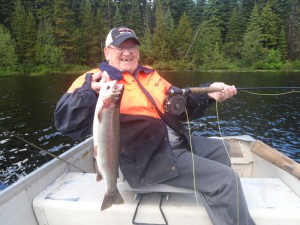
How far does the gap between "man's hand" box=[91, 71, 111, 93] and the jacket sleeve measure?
4 centimetres

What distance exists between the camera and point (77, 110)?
3266mm

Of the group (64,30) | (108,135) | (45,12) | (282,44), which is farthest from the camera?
(282,44)

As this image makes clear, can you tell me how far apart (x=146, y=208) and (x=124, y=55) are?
5.56ft

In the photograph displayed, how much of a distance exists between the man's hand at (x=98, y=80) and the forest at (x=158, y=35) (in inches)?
1829

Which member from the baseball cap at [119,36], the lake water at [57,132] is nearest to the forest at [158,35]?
the lake water at [57,132]

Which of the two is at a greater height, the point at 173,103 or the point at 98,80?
the point at 98,80

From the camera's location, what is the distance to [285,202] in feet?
12.0

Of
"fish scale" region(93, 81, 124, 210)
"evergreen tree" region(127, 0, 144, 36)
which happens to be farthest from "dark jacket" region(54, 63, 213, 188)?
"evergreen tree" region(127, 0, 144, 36)

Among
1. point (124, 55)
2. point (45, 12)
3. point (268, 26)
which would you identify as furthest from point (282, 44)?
point (124, 55)

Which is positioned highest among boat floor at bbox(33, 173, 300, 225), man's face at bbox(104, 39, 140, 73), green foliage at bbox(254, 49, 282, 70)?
man's face at bbox(104, 39, 140, 73)

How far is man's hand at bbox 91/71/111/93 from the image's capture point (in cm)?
327

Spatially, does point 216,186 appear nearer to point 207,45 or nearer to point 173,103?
point 173,103

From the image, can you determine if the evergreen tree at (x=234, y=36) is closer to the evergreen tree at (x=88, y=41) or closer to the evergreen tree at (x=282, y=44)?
the evergreen tree at (x=282, y=44)

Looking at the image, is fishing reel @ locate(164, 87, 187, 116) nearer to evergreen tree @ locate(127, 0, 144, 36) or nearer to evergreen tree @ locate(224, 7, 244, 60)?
evergreen tree @ locate(127, 0, 144, 36)
